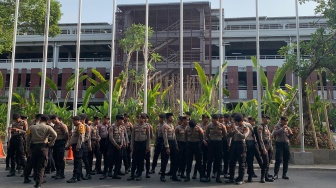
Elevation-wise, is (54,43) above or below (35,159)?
above

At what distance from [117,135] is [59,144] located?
1504 millimetres

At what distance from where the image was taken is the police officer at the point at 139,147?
8.49m

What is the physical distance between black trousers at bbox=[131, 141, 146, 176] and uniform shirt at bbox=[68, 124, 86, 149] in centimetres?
137

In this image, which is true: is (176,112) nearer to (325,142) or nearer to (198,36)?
(325,142)

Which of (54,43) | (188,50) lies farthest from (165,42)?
(54,43)

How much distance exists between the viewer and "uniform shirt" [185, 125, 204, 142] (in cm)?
836

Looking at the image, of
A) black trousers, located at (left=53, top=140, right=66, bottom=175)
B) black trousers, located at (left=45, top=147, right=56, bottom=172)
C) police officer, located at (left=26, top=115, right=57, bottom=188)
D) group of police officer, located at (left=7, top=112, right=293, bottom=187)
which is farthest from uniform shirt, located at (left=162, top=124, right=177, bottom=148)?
black trousers, located at (left=45, top=147, right=56, bottom=172)

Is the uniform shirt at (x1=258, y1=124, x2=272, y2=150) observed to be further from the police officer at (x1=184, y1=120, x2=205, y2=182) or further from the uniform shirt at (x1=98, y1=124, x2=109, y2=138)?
the uniform shirt at (x1=98, y1=124, x2=109, y2=138)

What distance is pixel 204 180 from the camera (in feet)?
27.4

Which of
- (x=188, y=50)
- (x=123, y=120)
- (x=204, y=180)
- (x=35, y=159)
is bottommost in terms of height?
(x=204, y=180)

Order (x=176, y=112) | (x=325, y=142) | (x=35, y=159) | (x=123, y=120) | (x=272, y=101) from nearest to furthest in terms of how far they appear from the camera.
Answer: (x=35, y=159)
(x=123, y=120)
(x=325, y=142)
(x=272, y=101)
(x=176, y=112)

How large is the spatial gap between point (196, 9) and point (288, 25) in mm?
9894

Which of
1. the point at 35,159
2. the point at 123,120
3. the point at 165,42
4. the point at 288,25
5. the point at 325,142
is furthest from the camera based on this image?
the point at 288,25

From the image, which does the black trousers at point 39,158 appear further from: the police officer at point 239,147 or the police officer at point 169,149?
the police officer at point 239,147
